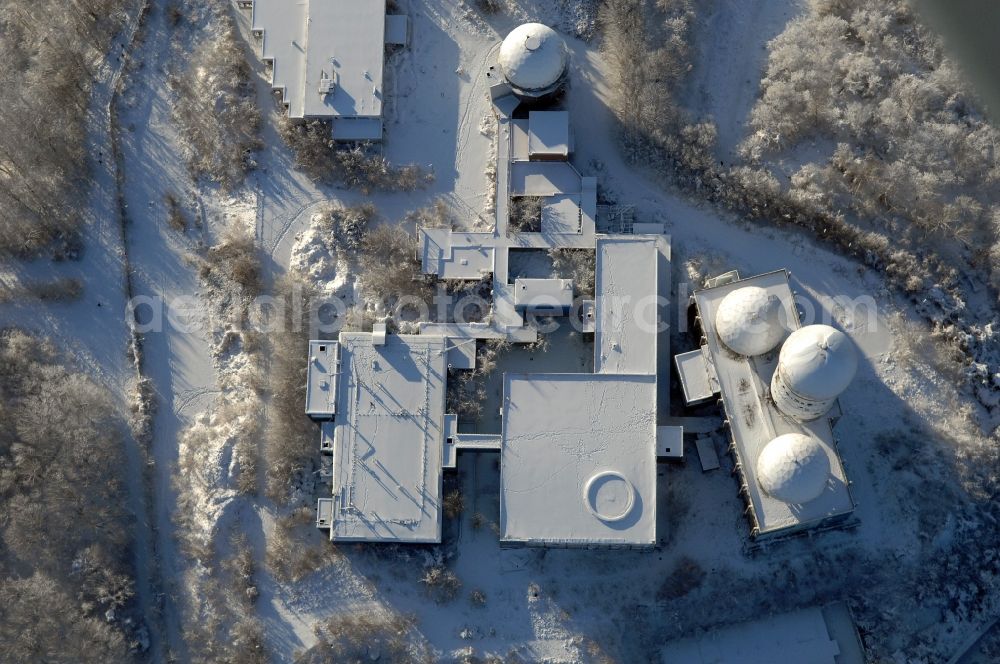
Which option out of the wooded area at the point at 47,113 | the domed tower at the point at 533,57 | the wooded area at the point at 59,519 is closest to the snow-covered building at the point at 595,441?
the domed tower at the point at 533,57

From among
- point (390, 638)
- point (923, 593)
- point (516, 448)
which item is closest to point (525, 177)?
point (516, 448)

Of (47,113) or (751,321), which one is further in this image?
(47,113)

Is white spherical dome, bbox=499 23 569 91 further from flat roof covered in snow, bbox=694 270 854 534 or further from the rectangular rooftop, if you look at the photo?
flat roof covered in snow, bbox=694 270 854 534

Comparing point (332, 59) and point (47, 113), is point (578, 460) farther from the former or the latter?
point (47, 113)

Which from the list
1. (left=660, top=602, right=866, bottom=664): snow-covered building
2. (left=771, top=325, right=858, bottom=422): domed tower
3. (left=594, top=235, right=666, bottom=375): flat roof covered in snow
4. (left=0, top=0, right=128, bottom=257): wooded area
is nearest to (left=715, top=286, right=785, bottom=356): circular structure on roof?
(left=771, top=325, right=858, bottom=422): domed tower

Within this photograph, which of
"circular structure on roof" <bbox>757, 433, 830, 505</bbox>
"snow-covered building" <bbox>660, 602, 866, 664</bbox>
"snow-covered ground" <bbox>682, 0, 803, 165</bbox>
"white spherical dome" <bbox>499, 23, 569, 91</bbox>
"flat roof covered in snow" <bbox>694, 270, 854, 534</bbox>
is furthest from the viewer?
"snow-covered ground" <bbox>682, 0, 803, 165</bbox>

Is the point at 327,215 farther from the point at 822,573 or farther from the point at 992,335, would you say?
the point at 992,335

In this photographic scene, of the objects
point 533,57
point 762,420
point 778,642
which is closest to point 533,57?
point 533,57
